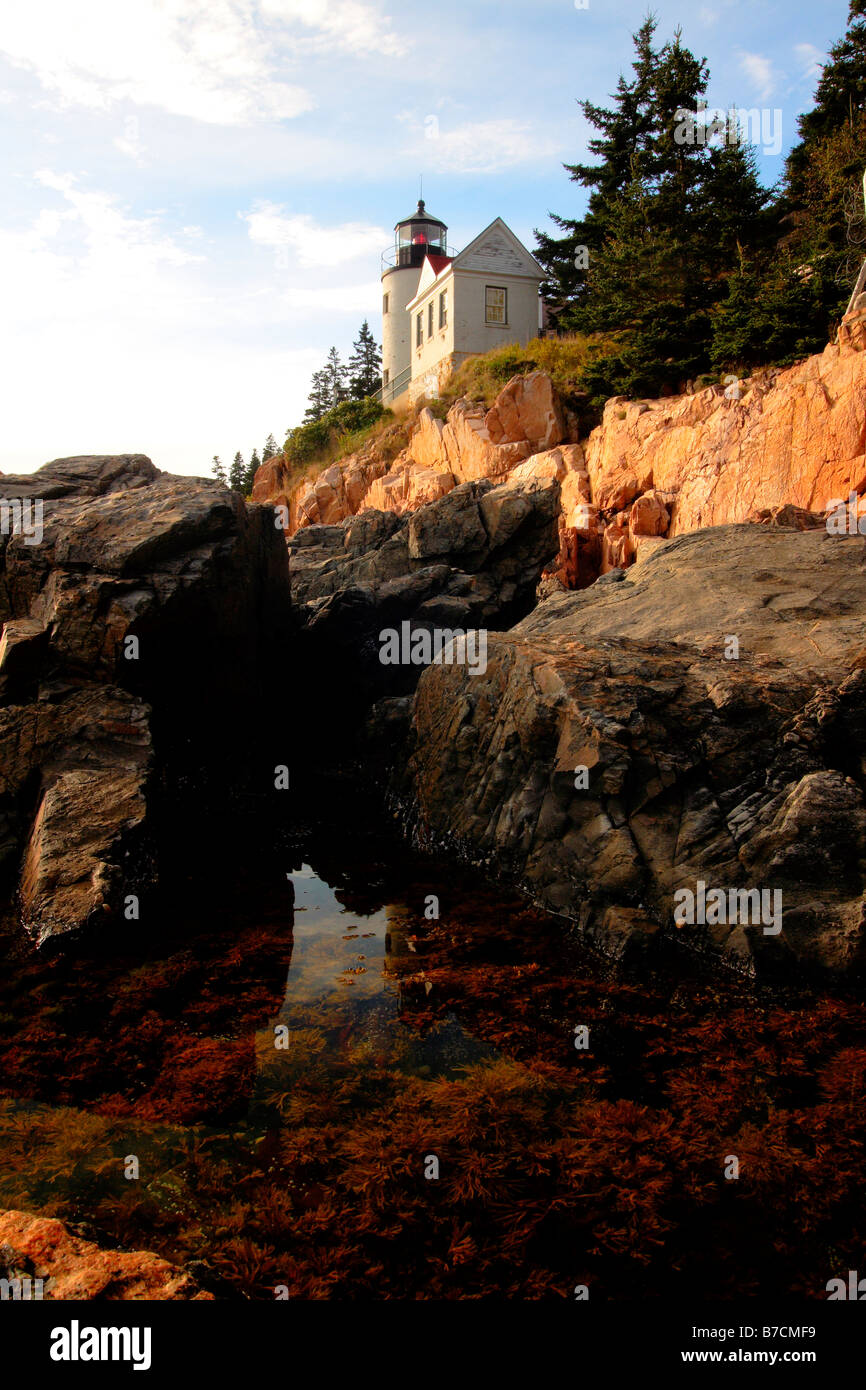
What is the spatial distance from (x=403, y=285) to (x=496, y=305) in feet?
49.5

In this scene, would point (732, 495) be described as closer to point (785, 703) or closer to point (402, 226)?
point (785, 703)

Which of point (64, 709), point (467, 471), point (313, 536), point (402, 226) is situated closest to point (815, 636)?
point (64, 709)

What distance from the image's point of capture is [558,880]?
9.53 metres

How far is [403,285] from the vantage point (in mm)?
58938

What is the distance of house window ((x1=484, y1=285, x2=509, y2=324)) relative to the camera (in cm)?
4691

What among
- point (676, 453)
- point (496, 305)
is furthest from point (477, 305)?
point (676, 453)

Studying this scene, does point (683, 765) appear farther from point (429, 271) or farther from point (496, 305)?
point (429, 271)

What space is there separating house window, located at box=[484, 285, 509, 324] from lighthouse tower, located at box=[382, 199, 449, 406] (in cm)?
888

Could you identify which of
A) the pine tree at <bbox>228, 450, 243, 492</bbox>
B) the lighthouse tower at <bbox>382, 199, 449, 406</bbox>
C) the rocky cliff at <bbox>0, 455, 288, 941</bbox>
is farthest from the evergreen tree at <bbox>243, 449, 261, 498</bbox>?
the rocky cliff at <bbox>0, 455, 288, 941</bbox>

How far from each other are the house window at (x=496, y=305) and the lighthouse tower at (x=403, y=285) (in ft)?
29.1

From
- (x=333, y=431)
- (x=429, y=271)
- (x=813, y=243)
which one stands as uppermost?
(x=429, y=271)

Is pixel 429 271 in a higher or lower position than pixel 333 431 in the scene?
higher

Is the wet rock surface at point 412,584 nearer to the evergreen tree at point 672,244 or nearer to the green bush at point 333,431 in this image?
the evergreen tree at point 672,244
